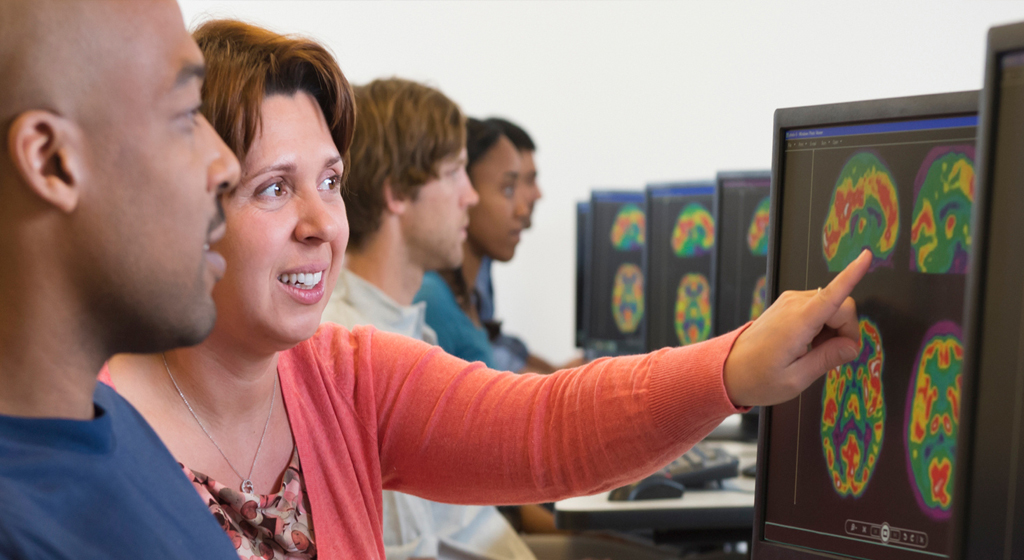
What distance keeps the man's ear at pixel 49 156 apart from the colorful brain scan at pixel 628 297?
223cm

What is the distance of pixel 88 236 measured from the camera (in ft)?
1.94

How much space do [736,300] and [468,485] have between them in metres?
1.08

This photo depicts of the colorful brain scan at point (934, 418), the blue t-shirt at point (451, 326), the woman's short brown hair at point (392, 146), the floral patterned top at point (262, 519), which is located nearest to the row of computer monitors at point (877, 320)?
the colorful brain scan at point (934, 418)

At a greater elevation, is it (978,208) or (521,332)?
(978,208)

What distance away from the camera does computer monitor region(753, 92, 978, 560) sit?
77 centimetres

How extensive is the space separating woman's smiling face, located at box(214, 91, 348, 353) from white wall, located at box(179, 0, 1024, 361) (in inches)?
76.4

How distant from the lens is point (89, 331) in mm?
623

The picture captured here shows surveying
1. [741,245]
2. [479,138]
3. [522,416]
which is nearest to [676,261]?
[741,245]

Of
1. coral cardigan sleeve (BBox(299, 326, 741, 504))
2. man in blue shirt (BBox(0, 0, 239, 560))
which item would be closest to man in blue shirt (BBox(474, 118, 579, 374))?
coral cardigan sleeve (BBox(299, 326, 741, 504))

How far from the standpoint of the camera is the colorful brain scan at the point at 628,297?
2.70 meters

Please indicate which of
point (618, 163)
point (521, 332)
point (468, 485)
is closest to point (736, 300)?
point (468, 485)

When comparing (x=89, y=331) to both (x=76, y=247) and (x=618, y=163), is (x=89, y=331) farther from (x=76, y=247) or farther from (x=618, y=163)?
(x=618, y=163)

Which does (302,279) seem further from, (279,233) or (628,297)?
(628,297)

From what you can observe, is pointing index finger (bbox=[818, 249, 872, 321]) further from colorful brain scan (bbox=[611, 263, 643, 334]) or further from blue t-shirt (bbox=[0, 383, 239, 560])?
colorful brain scan (bbox=[611, 263, 643, 334])
